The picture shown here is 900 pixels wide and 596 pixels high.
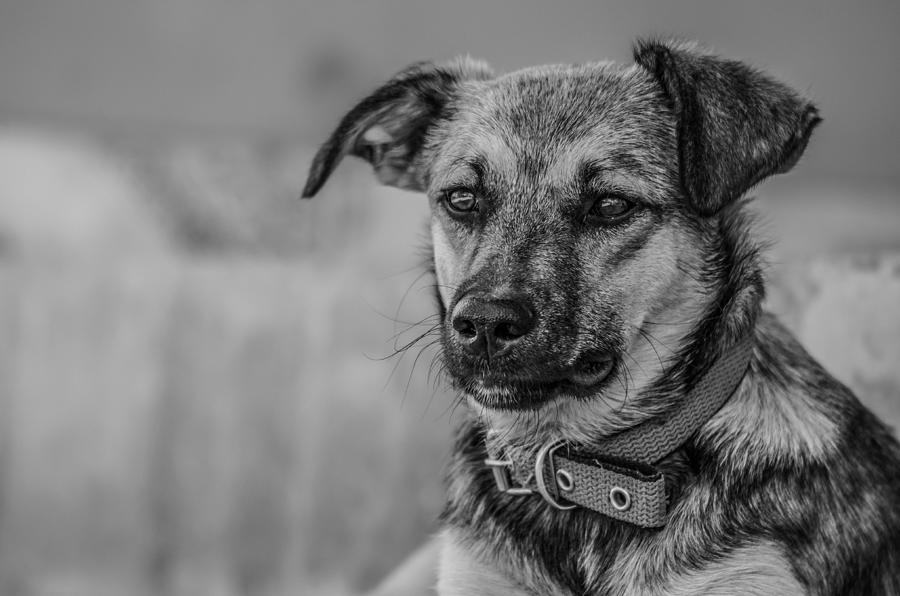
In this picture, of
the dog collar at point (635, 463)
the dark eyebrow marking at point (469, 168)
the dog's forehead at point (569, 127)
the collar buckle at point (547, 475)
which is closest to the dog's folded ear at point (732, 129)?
the dog's forehead at point (569, 127)

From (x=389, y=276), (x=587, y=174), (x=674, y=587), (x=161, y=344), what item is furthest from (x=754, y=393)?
(x=161, y=344)

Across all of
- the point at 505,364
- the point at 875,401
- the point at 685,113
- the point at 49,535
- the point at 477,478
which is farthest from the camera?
the point at 49,535

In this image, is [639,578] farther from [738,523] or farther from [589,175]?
[589,175]

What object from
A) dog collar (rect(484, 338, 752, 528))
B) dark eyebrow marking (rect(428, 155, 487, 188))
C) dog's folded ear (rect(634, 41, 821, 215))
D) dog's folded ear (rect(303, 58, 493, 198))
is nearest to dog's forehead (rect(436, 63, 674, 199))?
dark eyebrow marking (rect(428, 155, 487, 188))

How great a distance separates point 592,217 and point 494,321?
48 centimetres

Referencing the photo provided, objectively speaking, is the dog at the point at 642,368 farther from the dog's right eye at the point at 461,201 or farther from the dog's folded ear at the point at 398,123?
the dog's folded ear at the point at 398,123

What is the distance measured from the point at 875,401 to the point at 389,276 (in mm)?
2619

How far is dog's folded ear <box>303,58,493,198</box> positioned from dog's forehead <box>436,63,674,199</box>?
316 millimetres

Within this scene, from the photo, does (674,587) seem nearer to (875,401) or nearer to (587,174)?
(587,174)

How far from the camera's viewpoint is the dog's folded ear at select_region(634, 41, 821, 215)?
7.89 feet

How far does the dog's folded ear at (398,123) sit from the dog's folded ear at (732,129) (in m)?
0.91

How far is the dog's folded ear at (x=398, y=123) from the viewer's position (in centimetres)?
304

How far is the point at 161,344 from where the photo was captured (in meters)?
5.21

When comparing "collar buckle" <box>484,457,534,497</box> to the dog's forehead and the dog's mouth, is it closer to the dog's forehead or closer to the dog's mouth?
the dog's mouth
